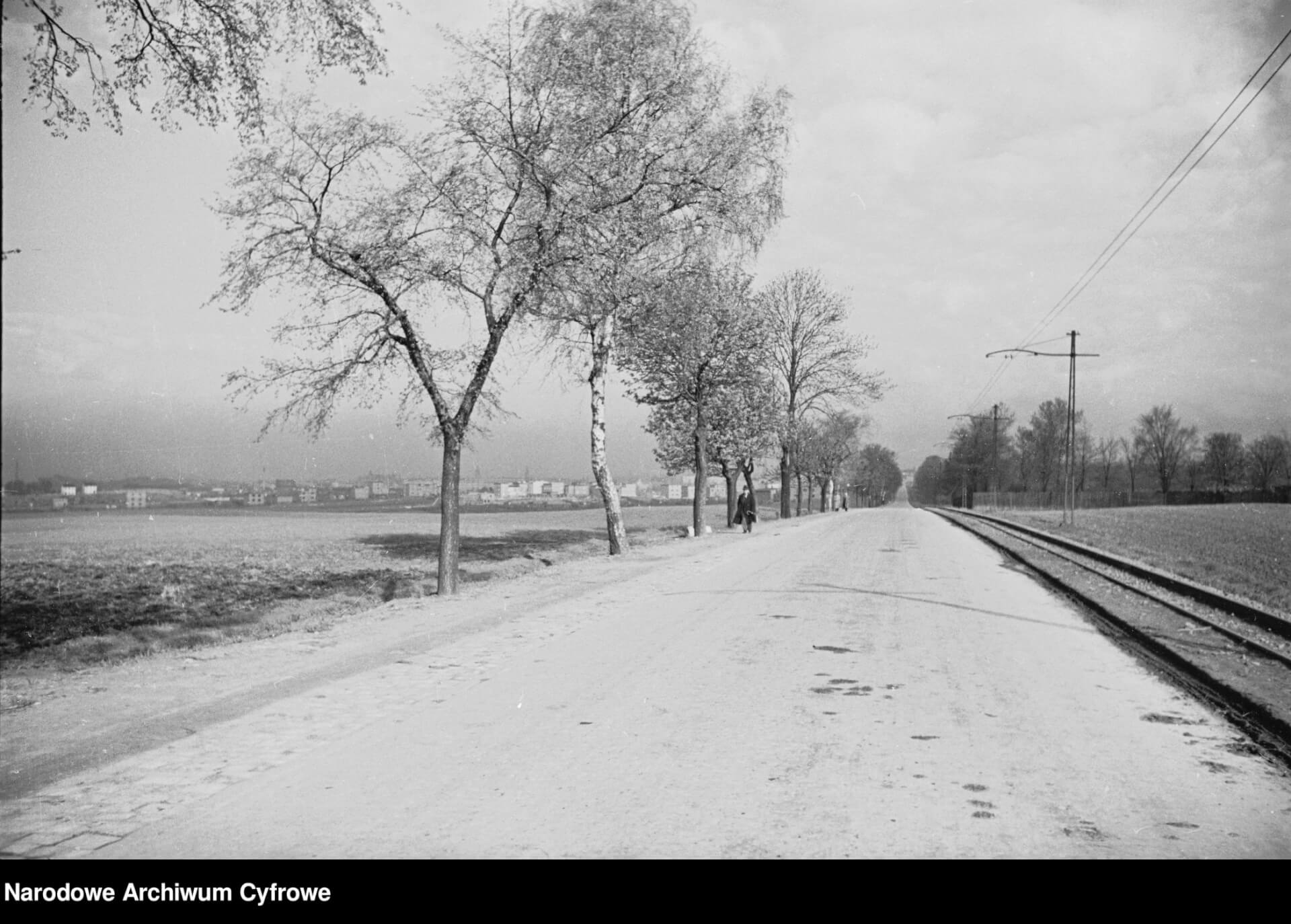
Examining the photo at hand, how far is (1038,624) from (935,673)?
4252 mm

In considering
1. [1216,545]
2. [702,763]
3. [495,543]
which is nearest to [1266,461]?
[1216,545]

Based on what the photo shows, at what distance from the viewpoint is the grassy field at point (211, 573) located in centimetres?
1457

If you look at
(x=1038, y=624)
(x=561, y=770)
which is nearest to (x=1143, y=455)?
(x=1038, y=624)

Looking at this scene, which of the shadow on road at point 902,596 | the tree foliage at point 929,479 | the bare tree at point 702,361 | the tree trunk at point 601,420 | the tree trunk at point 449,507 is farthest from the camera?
the tree foliage at point 929,479

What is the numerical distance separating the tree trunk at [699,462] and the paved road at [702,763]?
23258 mm

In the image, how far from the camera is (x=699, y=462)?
33594 millimetres

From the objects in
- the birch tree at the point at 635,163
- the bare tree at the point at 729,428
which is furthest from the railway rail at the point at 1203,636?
the bare tree at the point at 729,428

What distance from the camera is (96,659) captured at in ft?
40.7

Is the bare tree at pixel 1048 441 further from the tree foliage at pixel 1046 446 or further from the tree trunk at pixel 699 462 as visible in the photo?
the tree trunk at pixel 699 462

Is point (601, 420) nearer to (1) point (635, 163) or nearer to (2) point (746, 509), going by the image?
(1) point (635, 163)

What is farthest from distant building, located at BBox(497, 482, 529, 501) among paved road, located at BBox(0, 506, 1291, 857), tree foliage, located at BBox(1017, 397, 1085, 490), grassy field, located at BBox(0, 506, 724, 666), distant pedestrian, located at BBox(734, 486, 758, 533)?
tree foliage, located at BBox(1017, 397, 1085, 490)

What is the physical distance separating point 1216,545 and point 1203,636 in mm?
19635
